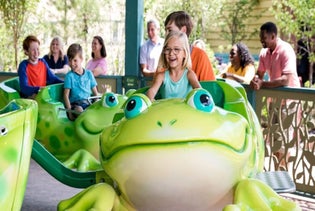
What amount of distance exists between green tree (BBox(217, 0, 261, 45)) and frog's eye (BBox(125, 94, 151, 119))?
31.5ft

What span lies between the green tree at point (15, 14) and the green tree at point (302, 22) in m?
4.45

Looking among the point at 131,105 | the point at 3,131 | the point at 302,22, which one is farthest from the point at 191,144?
the point at 302,22

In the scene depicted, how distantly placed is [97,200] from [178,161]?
51 centimetres

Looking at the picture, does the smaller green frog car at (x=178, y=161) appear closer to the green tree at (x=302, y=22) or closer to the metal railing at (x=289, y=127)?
the metal railing at (x=289, y=127)

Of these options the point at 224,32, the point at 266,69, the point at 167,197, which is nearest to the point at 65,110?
the point at 266,69

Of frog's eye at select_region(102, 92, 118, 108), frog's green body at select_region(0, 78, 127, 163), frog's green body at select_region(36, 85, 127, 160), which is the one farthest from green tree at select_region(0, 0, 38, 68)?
frog's eye at select_region(102, 92, 118, 108)

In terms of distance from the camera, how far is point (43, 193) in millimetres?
4594

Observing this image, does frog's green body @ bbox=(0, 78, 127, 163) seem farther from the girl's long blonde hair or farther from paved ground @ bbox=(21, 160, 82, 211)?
the girl's long blonde hair

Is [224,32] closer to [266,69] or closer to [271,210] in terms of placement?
[266,69]

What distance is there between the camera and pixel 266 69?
5.59 m

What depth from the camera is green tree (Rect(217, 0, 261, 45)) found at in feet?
39.9

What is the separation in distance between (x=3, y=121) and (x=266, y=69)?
4.23 m

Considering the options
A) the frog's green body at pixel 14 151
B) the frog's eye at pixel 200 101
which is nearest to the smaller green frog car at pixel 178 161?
the frog's eye at pixel 200 101

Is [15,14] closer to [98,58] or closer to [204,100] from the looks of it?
[98,58]
